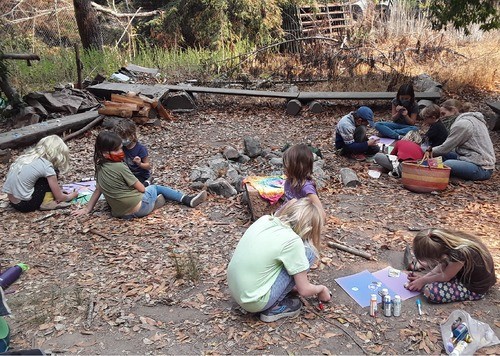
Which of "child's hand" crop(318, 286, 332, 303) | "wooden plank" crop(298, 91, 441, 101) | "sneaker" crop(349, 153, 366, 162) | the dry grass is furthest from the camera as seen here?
the dry grass

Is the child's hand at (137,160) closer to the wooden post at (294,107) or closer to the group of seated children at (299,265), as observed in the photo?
the group of seated children at (299,265)

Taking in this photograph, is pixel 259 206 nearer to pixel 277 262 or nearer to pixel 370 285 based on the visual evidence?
pixel 370 285

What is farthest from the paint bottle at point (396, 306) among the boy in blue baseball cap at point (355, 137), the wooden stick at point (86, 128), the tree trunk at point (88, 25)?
the tree trunk at point (88, 25)

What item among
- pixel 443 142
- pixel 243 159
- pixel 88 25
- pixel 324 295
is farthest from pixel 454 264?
pixel 88 25

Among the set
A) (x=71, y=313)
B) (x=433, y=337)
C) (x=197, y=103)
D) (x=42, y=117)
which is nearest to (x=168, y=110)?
(x=197, y=103)

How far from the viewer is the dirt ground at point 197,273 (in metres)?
2.70

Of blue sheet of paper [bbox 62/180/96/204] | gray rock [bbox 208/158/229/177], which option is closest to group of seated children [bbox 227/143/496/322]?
gray rock [bbox 208/158/229/177]

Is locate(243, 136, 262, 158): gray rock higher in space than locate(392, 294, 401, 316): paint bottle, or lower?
higher

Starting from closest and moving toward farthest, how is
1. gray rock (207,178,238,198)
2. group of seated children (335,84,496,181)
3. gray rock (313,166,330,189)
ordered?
gray rock (207,178,238,198) < group of seated children (335,84,496,181) < gray rock (313,166,330,189)

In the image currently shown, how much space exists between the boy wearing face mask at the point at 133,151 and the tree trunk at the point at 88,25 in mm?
7394

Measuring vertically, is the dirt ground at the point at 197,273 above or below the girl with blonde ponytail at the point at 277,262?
below

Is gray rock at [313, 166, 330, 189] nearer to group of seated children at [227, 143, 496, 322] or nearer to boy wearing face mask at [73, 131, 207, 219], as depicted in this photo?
boy wearing face mask at [73, 131, 207, 219]

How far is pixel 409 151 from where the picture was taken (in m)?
5.39

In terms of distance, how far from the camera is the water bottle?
3.32 metres
